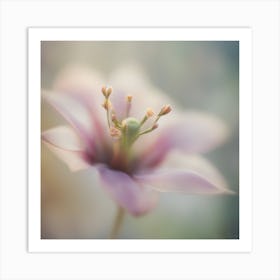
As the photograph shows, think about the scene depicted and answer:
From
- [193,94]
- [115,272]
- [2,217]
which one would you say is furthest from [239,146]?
[2,217]

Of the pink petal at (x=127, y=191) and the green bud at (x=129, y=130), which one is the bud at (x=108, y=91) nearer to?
the green bud at (x=129, y=130)

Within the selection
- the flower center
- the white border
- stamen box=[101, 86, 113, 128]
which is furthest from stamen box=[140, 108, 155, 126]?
the white border

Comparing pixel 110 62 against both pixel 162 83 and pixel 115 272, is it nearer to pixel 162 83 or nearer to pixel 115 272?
pixel 162 83

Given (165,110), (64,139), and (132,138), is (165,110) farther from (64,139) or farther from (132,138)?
(64,139)

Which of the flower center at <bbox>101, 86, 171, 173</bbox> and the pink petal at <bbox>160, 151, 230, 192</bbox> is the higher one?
the flower center at <bbox>101, 86, 171, 173</bbox>

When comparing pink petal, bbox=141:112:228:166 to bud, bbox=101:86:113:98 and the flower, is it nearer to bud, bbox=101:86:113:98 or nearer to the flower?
the flower

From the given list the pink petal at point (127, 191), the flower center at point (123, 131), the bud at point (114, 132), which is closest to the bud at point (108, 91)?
the flower center at point (123, 131)

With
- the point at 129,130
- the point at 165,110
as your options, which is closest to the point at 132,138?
the point at 129,130
